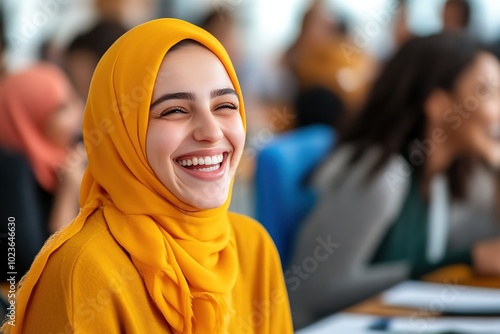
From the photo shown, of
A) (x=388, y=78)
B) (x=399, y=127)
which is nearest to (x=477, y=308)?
(x=399, y=127)

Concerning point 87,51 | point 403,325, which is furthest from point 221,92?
point 87,51

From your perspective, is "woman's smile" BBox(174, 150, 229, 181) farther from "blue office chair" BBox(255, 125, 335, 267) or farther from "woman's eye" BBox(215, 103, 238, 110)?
"blue office chair" BBox(255, 125, 335, 267)

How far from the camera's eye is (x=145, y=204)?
89 centimetres

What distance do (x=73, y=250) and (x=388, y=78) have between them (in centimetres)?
134

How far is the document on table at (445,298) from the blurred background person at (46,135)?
94 centimetres

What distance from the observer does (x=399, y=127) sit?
6.45ft

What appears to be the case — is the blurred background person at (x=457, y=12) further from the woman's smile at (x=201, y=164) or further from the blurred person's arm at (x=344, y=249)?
the woman's smile at (x=201, y=164)

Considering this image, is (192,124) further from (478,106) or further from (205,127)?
(478,106)

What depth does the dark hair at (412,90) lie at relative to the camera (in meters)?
1.96

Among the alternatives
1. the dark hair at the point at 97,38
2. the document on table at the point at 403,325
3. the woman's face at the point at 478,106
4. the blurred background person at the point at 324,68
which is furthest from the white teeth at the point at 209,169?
the blurred background person at the point at 324,68

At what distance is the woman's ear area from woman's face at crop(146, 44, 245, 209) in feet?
3.79

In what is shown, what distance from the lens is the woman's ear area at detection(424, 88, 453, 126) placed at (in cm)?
194

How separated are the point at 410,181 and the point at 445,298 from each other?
15.0 inches

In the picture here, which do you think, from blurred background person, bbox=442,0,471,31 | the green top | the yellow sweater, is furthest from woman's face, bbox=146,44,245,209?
blurred background person, bbox=442,0,471,31
